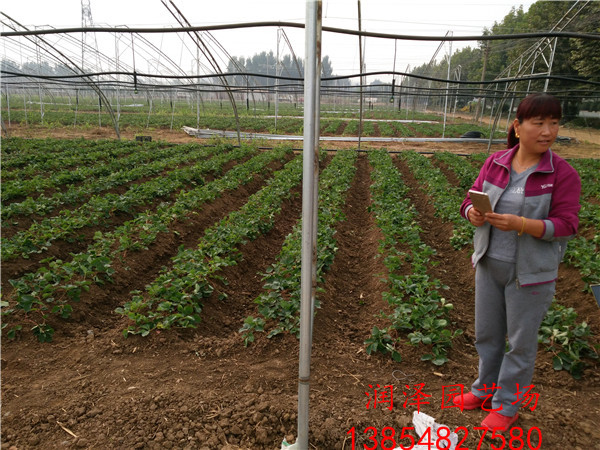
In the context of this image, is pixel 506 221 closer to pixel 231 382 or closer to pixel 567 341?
pixel 567 341

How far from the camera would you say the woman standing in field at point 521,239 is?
2273mm

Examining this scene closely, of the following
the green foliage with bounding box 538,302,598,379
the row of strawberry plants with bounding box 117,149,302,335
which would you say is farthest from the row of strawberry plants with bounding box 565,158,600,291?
the row of strawberry plants with bounding box 117,149,302,335

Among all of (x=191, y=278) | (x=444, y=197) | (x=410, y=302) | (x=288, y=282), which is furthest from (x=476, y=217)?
(x=444, y=197)

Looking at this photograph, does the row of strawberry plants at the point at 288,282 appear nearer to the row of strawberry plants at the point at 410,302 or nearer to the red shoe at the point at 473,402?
the row of strawberry plants at the point at 410,302

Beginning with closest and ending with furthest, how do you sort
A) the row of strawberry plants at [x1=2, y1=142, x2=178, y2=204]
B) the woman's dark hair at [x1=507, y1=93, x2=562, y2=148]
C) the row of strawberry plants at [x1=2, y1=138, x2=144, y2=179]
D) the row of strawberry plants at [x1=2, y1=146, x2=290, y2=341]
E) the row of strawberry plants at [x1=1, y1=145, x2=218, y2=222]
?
the woman's dark hair at [x1=507, y1=93, x2=562, y2=148]
the row of strawberry plants at [x1=2, y1=146, x2=290, y2=341]
the row of strawberry plants at [x1=1, y1=145, x2=218, y2=222]
the row of strawberry plants at [x1=2, y1=142, x2=178, y2=204]
the row of strawberry plants at [x1=2, y1=138, x2=144, y2=179]

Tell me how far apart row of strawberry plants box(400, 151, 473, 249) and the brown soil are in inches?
55.3

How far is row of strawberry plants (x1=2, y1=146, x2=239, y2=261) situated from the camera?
212 inches

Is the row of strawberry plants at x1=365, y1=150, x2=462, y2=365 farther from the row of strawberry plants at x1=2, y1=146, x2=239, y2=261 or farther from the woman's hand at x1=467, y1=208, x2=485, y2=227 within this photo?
the row of strawberry plants at x1=2, y1=146, x2=239, y2=261

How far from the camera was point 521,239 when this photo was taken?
236cm

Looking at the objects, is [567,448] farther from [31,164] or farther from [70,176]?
[31,164]

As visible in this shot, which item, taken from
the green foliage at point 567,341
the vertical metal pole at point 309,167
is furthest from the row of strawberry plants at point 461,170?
the vertical metal pole at point 309,167

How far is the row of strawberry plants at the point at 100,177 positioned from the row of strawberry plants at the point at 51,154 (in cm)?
120

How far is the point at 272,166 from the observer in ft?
42.0

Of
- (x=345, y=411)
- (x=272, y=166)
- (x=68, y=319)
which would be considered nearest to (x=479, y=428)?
(x=345, y=411)
